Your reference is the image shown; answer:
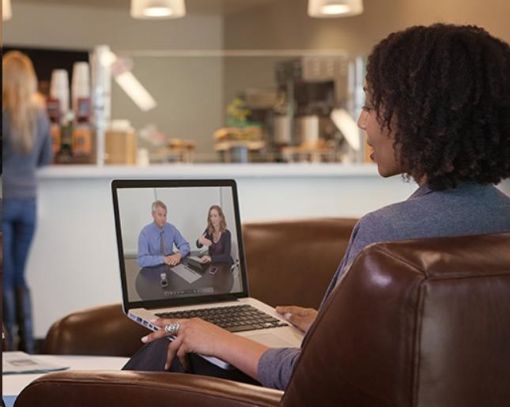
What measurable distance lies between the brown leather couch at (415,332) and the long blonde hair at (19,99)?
3799 mm

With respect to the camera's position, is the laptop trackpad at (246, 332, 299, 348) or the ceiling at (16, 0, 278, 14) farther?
the ceiling at (16, 0, 278, 14)

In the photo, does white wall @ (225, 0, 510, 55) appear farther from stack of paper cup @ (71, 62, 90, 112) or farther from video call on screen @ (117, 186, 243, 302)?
video call on screen @ (117, 186, 243, 302)

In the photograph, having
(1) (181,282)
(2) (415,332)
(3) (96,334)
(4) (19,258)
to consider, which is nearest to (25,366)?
(3) (96,334)

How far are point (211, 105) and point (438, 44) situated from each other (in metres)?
9.53

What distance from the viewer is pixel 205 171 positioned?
16.3ft

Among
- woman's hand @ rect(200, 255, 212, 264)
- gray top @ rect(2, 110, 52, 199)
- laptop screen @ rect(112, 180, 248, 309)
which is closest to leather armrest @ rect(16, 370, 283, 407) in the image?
laptop screen @ rect(112, 180, 248, 309)

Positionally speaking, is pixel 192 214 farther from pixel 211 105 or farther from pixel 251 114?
pixel 211 105

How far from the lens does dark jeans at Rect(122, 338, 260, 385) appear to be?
1907mm

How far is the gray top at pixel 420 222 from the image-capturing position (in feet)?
5.51

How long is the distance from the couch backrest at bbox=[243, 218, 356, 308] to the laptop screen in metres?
0.70

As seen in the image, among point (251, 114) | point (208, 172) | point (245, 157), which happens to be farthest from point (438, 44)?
point (251, 114)

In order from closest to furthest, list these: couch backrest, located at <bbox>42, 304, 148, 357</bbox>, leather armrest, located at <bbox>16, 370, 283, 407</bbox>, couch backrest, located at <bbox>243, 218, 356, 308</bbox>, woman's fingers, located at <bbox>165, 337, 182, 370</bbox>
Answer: leather armrest, located at <bbox>16, 370, 283, 407</bbox>, woman's fingers, located at <bbox>165, 337, 182, 370</bbox>, couch backrest, located at <bbox>42, 304, 148, 357</bbox>, couch backrest, located at <bbox>243, 218, 356, 308</bbox>

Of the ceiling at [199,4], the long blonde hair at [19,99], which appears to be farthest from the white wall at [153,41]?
the long blonde hair at [19,99]

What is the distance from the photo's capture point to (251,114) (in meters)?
8.09
